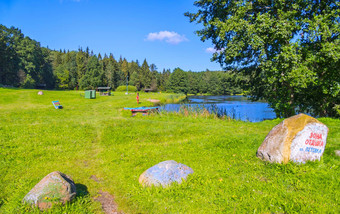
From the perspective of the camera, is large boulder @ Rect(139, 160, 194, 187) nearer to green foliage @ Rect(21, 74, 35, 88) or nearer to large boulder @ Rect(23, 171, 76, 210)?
large boulder @ Rect(23, 171, 76, 210)

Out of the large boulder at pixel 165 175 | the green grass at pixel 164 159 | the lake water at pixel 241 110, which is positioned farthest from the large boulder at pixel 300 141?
the lake water at pixel 241 110

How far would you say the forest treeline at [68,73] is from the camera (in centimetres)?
7450

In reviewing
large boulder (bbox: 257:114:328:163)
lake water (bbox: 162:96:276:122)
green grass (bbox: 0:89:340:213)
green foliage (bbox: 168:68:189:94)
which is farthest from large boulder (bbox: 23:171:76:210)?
green foliage (bbox: 168:68:189:94)

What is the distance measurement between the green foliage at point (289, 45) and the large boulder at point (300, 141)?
709 cm

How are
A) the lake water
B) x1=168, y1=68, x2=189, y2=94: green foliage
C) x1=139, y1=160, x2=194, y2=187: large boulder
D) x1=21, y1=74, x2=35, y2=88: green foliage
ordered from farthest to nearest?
x1=168, y1=68, x2=189, y2=94: green foliage, x1=21, y1=74, x2=35, y2=88: green foliage, the lake water, x1=139, y1=160, x2=194, y2=187: large boulder

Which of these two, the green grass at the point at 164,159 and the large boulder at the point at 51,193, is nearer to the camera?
the large boulder at the point at 51,193

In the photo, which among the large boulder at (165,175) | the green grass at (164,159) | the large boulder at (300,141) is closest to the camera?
the green grass at (164,159)

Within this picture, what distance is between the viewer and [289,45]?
1365cm

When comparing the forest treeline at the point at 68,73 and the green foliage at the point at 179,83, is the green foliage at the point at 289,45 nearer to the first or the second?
the forest treeline at the point at 68,73

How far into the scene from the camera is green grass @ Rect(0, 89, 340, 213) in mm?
5031

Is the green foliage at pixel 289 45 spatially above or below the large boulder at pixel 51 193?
above

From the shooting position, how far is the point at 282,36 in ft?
43.5

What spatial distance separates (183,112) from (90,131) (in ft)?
33.4

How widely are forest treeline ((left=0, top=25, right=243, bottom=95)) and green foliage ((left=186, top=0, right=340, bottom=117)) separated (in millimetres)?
41100
